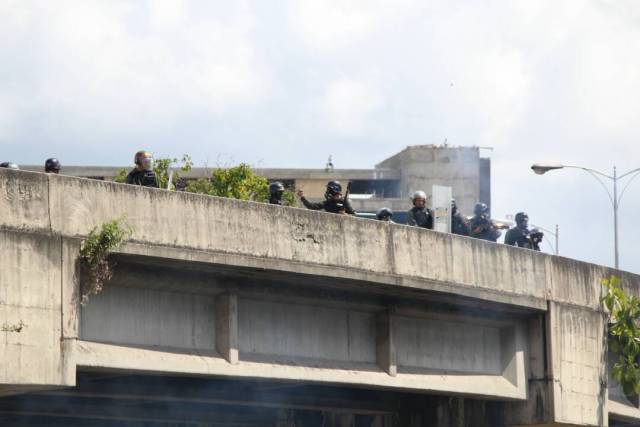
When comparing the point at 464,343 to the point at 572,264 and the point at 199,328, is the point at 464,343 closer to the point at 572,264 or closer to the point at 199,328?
the point at 572,264

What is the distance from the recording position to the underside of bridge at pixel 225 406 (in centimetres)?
2103

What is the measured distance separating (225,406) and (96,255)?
655 centimetres

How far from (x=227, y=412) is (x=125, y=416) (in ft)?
5.99

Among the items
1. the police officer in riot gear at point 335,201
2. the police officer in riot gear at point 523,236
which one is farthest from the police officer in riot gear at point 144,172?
the police officer in riot gear at point 523,236

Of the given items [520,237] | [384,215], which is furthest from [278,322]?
[520,237]

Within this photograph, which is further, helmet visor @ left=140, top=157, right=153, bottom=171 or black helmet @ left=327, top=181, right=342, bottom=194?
black helmet @ left=327, top=181, right=342, bottom=194

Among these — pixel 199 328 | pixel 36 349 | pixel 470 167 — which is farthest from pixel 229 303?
pixel 470 167

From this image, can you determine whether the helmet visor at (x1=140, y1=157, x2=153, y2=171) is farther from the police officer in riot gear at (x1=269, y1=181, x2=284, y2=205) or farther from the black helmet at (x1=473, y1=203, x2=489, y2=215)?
the black helmet at (x1=473, y1=203, x2=489, y2=215)

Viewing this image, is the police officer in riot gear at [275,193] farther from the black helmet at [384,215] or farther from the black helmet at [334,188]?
the black helmet at [384,215]

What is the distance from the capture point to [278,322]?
20.3 m

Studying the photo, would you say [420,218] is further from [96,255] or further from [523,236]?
[96,255]

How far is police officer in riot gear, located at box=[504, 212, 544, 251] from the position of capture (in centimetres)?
2612

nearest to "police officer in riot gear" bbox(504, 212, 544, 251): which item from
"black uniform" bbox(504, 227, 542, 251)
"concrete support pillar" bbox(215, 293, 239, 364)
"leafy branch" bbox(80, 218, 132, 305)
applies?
"black uniform" bbox(504, 227, 542, 251)

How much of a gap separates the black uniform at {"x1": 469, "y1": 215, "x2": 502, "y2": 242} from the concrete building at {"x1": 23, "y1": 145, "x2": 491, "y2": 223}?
6774 centimetres
